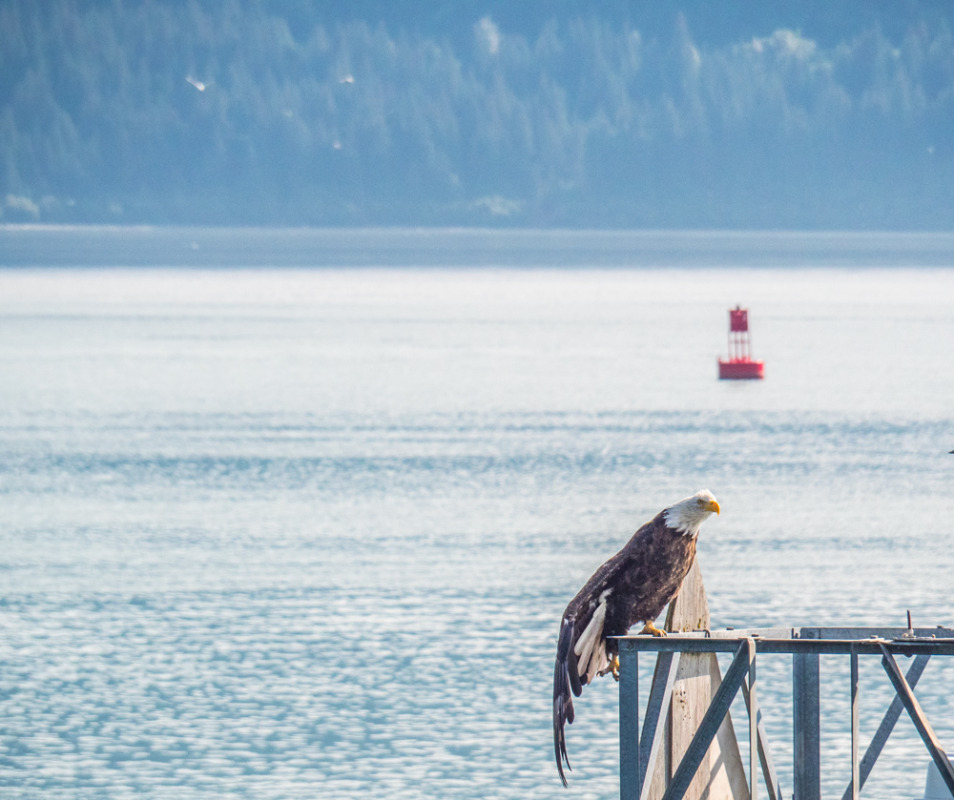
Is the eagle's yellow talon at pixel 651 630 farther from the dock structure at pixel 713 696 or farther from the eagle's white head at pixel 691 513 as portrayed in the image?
the eagle's white head at pixel 691 513

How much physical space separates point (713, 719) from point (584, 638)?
837 mm

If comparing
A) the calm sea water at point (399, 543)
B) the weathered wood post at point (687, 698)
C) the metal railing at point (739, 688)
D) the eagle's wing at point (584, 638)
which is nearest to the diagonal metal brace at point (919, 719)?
the metal railing at point (739, 688)

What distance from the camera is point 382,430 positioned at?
5841cm

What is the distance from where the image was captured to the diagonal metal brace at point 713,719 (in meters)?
9.39

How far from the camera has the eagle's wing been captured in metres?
9.84

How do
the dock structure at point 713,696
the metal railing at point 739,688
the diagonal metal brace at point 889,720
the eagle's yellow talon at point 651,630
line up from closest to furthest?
1. the metal railing at point 739,688
2. the dock structure at point 713,696
3. the eagle's yellow talon at point 651,630
4. the diagonal metal brace at point 889,720

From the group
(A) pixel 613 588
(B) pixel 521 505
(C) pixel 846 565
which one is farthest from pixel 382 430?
(A) pixel 613 588

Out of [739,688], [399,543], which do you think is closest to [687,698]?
[739,688]

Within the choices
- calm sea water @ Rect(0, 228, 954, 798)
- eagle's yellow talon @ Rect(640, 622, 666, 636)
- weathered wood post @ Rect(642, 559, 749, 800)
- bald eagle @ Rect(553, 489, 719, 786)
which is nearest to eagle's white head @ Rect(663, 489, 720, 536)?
bald eagle @ Rect(553, 489, 719, 786)

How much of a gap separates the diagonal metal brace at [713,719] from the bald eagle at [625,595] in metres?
0.51

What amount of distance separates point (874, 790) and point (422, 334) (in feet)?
293

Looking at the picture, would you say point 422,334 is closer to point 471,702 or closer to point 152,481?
point 152,481

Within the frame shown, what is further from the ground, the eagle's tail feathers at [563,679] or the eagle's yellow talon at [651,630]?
the eagle's yellow talon at [651,630]

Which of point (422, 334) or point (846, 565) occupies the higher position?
point (422, 334)
